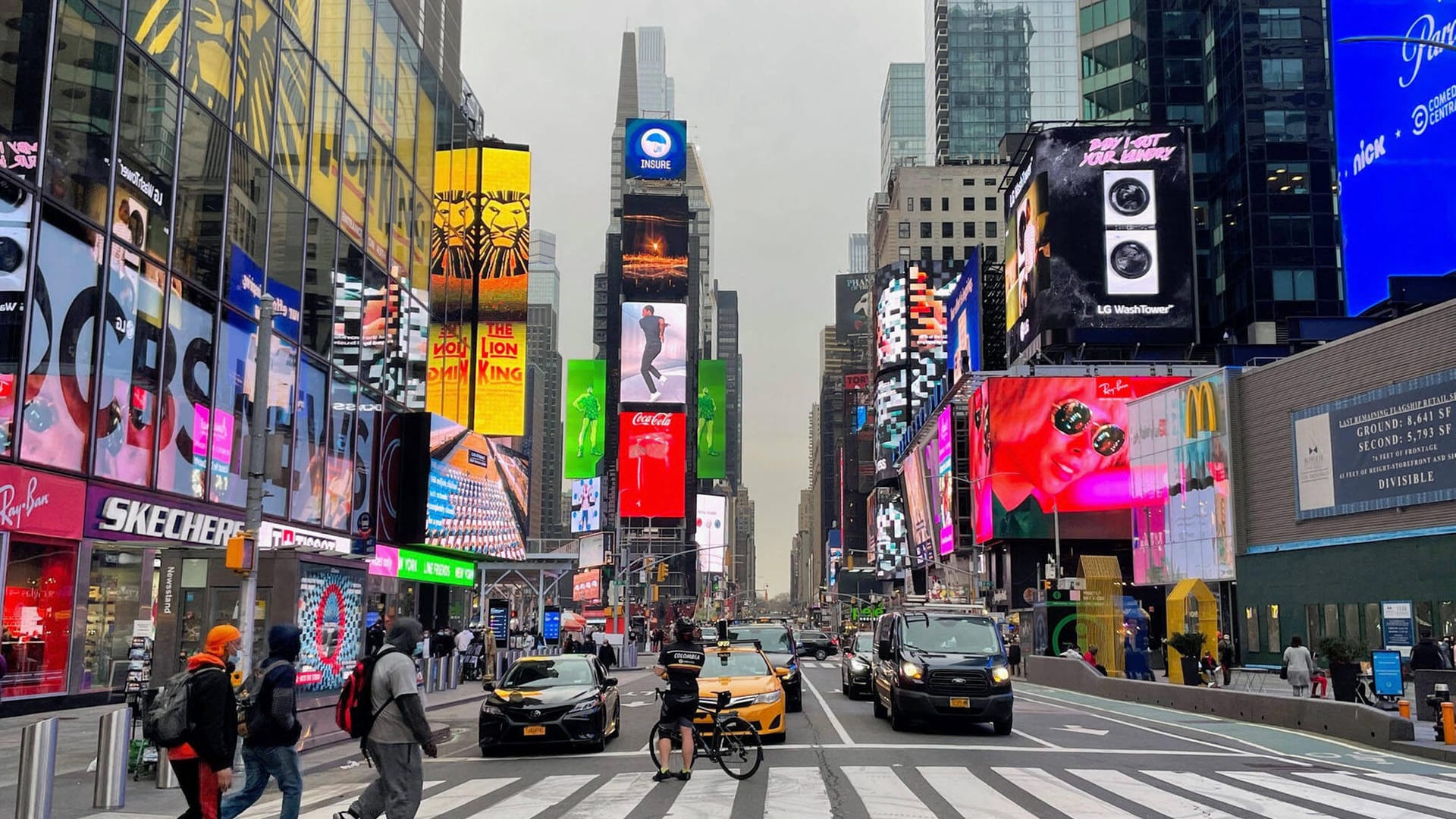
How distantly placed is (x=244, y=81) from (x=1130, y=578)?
65.6 meters

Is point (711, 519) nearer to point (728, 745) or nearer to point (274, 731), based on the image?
point (728, 745)

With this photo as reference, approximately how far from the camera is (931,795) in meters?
12.8

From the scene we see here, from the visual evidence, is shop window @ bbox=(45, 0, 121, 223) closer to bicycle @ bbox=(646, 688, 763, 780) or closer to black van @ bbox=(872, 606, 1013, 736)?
bicycle @ bbox=(646, 688, 763, 780)

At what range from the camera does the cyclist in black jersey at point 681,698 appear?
14.3 metres

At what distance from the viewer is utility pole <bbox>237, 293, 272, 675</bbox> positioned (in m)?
17.1

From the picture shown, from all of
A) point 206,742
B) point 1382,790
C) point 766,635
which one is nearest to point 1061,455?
point 766,635

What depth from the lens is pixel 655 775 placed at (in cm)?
1437

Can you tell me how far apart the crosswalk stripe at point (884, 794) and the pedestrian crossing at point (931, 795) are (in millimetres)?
22

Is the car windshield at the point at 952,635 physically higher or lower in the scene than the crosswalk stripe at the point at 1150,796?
higher

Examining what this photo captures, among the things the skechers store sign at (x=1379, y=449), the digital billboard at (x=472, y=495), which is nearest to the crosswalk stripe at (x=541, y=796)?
the skechers store sign at (x=1379, y=449)

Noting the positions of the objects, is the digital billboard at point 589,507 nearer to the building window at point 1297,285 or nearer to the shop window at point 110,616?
the building window at point 1297,285

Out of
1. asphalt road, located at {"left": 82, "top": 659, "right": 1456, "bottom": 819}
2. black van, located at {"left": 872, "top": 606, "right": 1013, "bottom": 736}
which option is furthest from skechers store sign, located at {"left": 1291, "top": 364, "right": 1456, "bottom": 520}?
black van, located at {"left": 872, "top": 606, "right": 1013, "bottom": 736}

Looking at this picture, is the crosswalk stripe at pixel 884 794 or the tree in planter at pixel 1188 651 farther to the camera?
the tree in planter at pixel 1188 651

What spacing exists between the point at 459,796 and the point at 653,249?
14730cm
